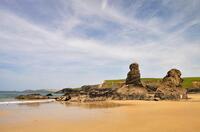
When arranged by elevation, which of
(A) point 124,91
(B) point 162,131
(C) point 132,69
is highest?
(C) point 132,69

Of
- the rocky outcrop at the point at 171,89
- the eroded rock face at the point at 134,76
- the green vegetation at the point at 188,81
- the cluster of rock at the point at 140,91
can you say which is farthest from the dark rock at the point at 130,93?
the green vegetation at the point at 188,81

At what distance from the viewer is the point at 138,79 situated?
175ft

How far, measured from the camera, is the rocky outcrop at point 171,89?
4678cm

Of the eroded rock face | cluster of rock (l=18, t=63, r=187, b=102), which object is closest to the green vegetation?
the eroded rock face

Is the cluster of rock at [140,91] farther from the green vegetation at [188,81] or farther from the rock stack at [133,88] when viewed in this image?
the green vegetation at [188,81]

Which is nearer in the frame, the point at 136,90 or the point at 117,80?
the point at 136,90

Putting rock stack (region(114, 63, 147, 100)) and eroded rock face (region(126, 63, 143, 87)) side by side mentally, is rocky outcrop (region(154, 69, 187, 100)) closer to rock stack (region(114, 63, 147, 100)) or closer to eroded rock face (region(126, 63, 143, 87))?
rock stack (region(114, 63, 147, 100))

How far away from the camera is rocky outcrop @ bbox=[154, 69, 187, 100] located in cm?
4678

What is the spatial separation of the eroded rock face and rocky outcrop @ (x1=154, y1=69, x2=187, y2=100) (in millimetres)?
5282

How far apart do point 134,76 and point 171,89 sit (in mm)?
8162

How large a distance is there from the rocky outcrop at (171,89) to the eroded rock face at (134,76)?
5.28 metres

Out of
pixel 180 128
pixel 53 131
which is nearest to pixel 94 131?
pixel 53 131

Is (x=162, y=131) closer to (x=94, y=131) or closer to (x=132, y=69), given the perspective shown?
(x=94, y=131)

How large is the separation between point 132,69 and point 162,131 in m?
41.6
